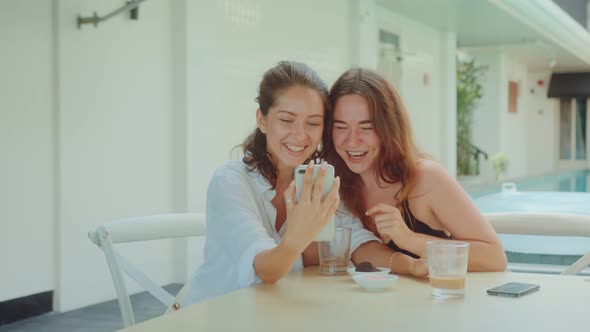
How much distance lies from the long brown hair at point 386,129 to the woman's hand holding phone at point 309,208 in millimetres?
455

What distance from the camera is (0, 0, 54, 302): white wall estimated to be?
393 cm

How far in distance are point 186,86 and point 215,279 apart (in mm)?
3402

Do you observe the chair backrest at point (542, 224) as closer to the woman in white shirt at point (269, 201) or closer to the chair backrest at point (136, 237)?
the woman in white shirt at point (269, 201)

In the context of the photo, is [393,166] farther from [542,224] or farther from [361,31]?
[361,31]

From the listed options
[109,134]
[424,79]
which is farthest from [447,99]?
[109,134]

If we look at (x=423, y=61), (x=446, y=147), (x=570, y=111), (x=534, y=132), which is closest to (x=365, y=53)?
(x=423, y=61)

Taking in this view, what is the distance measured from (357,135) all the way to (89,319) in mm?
2659

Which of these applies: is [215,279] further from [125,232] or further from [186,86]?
[186,86]

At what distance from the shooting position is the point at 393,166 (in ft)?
6.65

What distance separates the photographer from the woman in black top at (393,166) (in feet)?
6.40

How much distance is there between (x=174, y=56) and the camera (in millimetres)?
5137

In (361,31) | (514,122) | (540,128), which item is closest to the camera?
(361,31)

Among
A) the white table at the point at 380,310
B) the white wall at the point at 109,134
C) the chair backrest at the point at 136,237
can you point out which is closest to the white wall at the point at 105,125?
the white wall at the point at 109,134

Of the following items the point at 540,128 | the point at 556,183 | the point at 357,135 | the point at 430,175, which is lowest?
the point at 556,183
